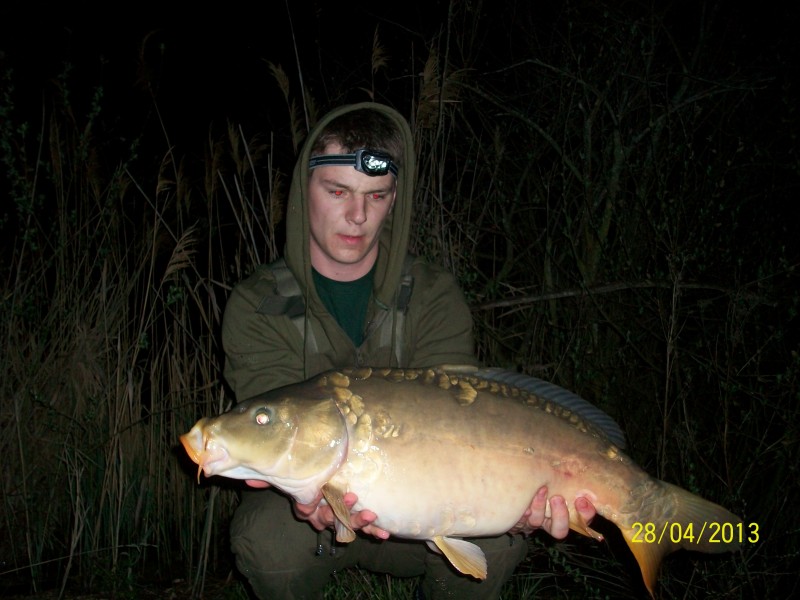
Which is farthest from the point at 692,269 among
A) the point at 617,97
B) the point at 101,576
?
the point at 101,576

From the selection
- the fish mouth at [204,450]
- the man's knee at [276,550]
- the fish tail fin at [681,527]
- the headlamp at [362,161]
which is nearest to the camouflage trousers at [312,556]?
the man's knee at [276,550]

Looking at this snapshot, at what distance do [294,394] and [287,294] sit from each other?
0.60 meters

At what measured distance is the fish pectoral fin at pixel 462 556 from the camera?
64.3 inches

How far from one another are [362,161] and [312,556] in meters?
1.14

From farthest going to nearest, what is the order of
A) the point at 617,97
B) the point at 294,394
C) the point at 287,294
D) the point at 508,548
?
1. the point at 617,97
2. the point at 287,294
3. the point at 508,548
4. the point at 294,394

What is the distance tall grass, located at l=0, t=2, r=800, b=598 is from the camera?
2.48 metres

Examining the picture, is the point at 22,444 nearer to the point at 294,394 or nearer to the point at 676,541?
the point at 294,394

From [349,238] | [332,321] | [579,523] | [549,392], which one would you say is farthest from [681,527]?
[349,238]

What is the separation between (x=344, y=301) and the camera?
2242 mm

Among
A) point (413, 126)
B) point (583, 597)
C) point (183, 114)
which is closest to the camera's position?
point (583, 597)

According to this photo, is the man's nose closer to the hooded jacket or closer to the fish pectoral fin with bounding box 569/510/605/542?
the hooded jacket

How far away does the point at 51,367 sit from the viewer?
2.75 m

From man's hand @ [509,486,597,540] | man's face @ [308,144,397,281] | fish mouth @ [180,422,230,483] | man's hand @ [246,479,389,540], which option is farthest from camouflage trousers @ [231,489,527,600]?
Result: man's face @ [308,144,397,281]
